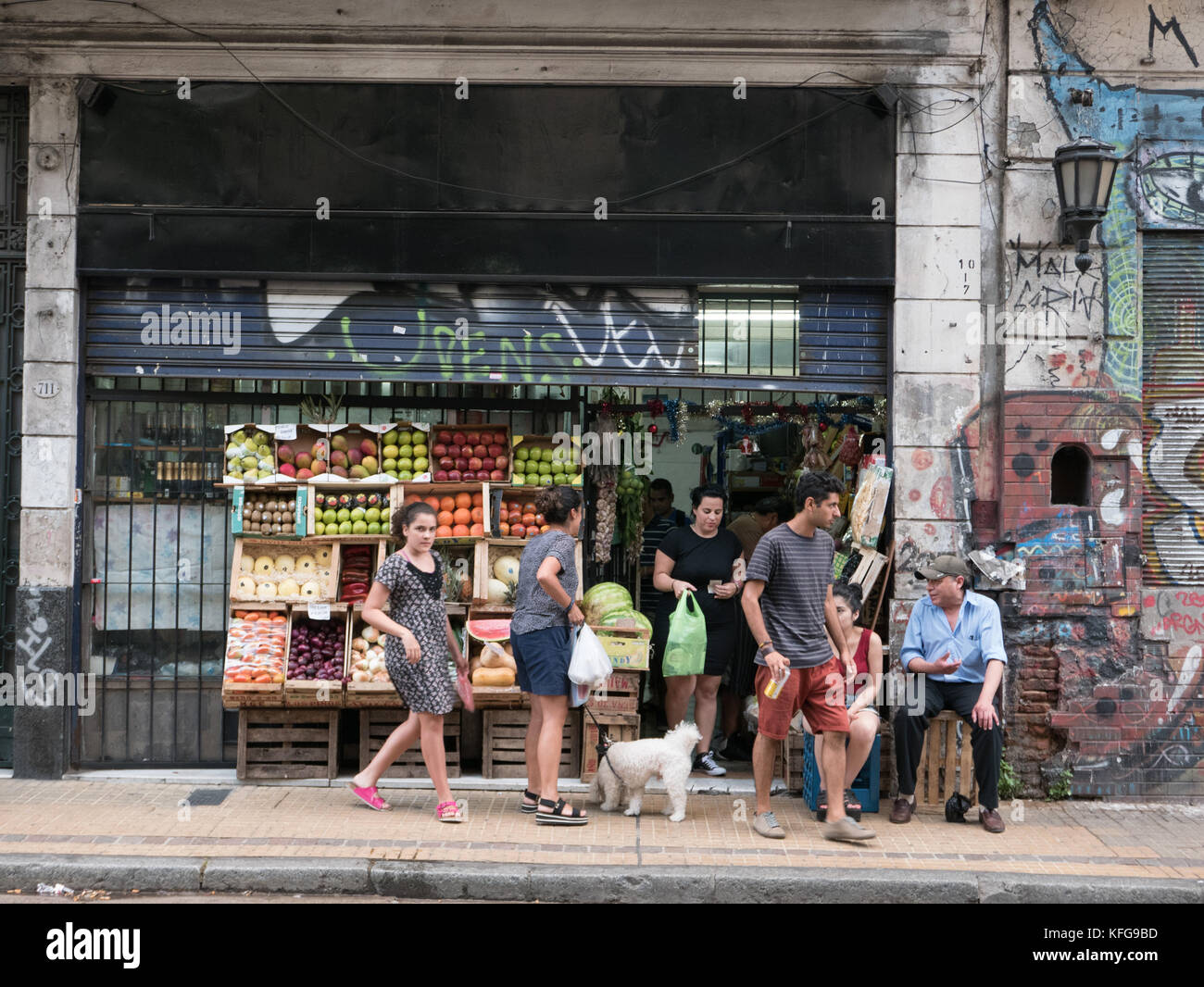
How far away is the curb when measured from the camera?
20.3ft

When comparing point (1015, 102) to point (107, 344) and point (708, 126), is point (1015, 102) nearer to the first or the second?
point (708, 126)

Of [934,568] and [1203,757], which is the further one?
[1203,757]

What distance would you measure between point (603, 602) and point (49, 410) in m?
4.04

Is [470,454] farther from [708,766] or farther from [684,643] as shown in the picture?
[708,766]

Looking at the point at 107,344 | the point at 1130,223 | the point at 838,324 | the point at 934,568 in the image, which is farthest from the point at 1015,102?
the point at 107,344

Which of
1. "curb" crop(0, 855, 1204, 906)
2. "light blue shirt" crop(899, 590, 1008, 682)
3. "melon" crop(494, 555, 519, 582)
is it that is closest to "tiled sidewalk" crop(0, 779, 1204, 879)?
"curb" crop(0, 855, 1204, 906)

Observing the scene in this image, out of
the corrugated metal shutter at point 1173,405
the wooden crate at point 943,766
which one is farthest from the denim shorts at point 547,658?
the corrugated metal shutter at point 1173,405

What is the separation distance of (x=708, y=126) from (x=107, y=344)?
4.49m

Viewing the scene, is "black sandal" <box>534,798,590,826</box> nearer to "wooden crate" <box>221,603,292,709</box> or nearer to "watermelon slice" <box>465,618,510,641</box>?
"watermelon slice" <box>465,618,510,641</box>

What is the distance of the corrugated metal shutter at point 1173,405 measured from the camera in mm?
8414

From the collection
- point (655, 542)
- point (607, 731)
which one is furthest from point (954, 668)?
point (655, 542)

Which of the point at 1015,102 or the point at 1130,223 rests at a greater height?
the point at 1015,102

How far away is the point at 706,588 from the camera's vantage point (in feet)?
28.1

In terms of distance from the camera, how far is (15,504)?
8.39 meters
